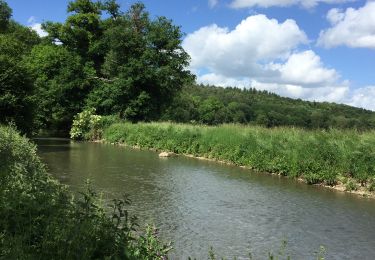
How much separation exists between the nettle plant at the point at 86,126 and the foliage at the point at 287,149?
38.9 ft

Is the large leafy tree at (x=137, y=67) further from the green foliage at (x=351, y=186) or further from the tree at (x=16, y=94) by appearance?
the green foliage at (x=351, y=186)

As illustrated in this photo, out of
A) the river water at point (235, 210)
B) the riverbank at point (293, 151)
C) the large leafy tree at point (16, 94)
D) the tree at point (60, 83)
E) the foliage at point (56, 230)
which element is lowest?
the river water at point (235, 210)

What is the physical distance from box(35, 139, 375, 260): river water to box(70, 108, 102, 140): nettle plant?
2041cm

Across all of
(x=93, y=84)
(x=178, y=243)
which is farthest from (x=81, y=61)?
(x=178, y=243)

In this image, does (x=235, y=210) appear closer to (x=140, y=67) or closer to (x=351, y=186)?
(x=351, y=186)

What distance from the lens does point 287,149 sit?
22.6 meters

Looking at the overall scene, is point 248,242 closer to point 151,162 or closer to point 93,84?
point 151,162

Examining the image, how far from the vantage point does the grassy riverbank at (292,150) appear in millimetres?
19031

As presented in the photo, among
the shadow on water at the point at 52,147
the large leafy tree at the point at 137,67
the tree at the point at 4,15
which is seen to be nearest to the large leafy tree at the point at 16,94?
the shadow on water at the point at 52,147

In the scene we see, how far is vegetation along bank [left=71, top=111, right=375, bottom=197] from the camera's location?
19.0 m

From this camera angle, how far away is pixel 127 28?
152 ft

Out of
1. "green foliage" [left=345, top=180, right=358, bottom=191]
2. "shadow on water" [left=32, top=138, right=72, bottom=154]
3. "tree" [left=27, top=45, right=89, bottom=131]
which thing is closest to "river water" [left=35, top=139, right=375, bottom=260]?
"green foliage" [left=345, top=180, right=358, bottom=191]

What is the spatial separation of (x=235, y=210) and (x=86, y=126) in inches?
1310

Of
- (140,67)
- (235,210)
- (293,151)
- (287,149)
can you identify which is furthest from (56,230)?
(140,67)
